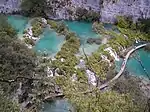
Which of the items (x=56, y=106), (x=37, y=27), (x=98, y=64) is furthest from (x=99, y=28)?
(x=56, y=106)

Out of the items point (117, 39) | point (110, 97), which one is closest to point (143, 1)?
point (117, 39)

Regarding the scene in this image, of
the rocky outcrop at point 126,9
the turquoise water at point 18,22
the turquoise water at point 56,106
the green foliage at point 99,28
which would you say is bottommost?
the turquoise water at point 56,106

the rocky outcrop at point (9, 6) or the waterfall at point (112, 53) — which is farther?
the rocky outcrop at point (9, 6)

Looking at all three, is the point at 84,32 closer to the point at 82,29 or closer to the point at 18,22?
the point at 82,29

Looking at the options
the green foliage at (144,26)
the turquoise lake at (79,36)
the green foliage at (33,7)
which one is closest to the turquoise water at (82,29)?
the turquoise lake at (79,36)

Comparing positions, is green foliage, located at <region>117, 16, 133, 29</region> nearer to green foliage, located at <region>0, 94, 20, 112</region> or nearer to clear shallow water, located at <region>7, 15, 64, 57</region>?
clear shallow water, located at <region>7, 15, 64, 57</region>

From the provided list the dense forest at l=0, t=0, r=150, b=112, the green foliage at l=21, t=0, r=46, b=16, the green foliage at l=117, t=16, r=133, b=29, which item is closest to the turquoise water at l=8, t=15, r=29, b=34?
the green foliage at l=21, t=0, r=46, b=16

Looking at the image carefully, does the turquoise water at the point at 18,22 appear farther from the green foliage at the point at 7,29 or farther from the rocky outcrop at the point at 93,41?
the rocky outcrop at the point at 93,41
